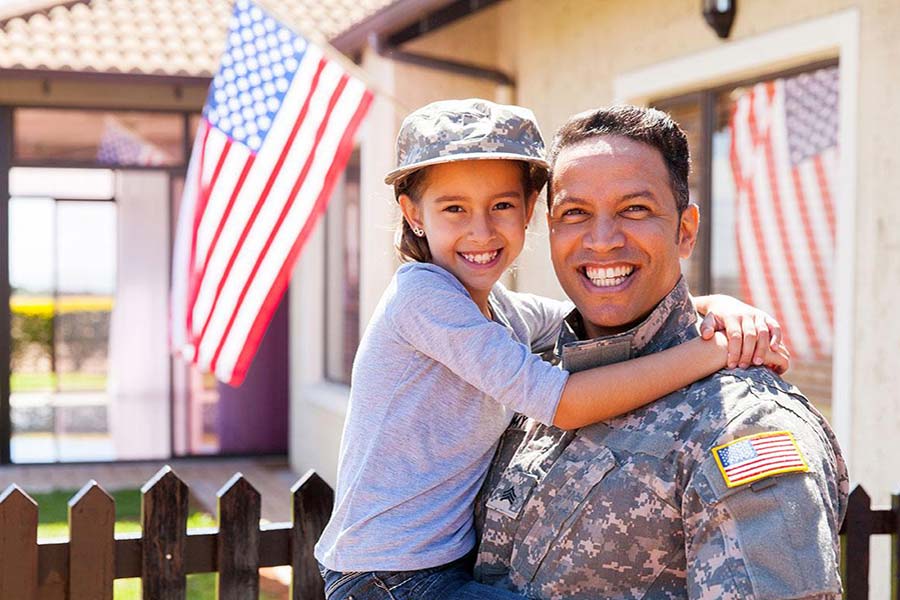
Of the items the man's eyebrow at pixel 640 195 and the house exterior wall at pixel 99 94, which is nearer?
the man's eyebrow at pixel 640 195

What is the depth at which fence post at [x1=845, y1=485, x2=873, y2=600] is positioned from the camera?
3.16 meters

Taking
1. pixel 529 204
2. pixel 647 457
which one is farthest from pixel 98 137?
Answer: pixel 647 457

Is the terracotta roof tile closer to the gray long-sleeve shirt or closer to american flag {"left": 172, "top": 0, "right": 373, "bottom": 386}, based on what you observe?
american flag {"left": 172, "top": 0, "right": 373, "bottom": 386}

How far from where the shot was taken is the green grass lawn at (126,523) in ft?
21.1

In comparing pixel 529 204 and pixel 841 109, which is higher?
pixel 841 109

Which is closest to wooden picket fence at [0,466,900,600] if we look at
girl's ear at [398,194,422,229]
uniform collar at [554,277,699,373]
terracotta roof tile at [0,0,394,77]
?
girl's ear at [398,194,422,229]

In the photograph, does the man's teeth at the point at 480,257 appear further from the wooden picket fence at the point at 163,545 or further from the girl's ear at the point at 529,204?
the wooden picket fence at the point at 163,545

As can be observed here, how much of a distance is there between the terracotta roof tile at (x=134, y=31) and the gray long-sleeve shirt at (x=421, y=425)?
311 inches

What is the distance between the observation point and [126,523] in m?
8.09

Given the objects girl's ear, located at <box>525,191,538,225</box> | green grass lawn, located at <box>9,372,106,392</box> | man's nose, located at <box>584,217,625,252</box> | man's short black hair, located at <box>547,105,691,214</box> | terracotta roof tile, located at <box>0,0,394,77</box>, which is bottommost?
green grass lawn, located at <box>9,372,106,392</box>

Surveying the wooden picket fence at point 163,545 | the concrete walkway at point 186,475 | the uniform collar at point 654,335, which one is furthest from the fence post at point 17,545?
the concrete walkway at point 186,475

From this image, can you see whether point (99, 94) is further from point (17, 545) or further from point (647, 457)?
point (647, 457)

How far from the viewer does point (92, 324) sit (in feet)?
40.2

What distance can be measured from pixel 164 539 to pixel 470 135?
4.48 feet
